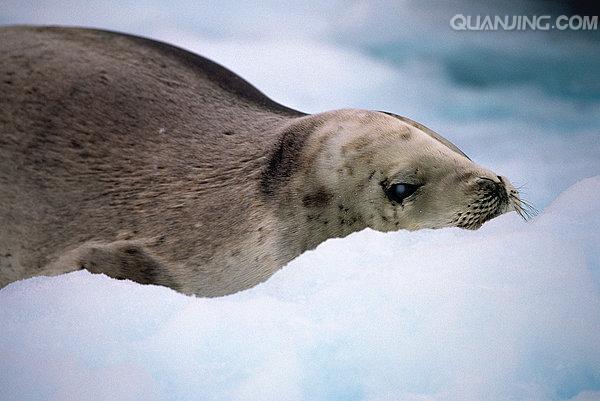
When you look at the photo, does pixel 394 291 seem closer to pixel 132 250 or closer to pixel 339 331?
pixel 339 331

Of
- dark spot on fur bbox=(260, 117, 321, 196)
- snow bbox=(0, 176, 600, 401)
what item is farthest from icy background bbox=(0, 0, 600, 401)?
dark spot on fur bbox=(260, 117, 321, 196)

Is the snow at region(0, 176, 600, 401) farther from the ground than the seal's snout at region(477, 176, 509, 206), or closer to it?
closer to it

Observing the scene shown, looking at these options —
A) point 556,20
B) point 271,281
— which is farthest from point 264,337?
point 556,20

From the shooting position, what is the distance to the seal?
154 centimetres

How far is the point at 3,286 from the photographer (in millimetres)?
1638

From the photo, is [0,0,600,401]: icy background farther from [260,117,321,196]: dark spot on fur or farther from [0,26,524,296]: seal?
[260,117,321,196]: dark spot on fur

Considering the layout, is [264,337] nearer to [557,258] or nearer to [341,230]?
[341,230]

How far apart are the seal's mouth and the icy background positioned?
1.3 inches

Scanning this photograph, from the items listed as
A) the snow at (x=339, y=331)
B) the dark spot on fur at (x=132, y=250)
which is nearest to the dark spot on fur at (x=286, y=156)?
the snow at (x=339, y=331)

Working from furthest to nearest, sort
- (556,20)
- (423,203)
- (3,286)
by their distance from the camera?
Answer: (556,20)
(3,286)
(423,203)

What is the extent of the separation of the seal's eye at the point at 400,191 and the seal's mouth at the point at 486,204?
115mm

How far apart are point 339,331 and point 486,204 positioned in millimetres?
451

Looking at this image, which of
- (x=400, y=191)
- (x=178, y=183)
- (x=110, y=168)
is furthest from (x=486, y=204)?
(x=110, y=168)

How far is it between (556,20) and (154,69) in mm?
1035
